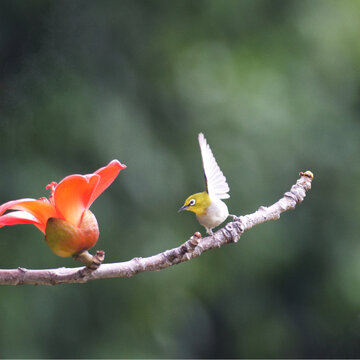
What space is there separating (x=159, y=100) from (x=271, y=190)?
1.25 m

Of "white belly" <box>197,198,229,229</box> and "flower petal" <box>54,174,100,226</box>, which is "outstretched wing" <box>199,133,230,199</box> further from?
"flower petal" <box>54,174,100,226</box>

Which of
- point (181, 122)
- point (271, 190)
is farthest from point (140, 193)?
point (271, 190)

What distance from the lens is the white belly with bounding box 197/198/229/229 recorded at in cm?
181

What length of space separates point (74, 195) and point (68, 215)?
0.20 feet

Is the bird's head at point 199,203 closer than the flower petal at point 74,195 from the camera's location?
No

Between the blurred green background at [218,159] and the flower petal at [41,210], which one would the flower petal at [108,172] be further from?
the blurred green background at [218,159]

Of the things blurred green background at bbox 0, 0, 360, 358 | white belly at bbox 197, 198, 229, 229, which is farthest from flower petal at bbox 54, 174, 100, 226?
blurred green background at bbox 0, 0, 360, 358

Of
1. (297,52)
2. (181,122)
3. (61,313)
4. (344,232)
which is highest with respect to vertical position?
(297,52)

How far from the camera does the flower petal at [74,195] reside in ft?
3.91

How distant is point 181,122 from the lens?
5.37 meters

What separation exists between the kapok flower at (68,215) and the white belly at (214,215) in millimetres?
559

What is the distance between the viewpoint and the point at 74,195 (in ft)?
4.11

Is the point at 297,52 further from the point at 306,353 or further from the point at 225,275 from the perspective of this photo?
the point at 306,353

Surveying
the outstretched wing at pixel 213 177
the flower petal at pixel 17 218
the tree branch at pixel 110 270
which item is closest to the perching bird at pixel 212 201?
the outstretched wing at pixel 213 177
